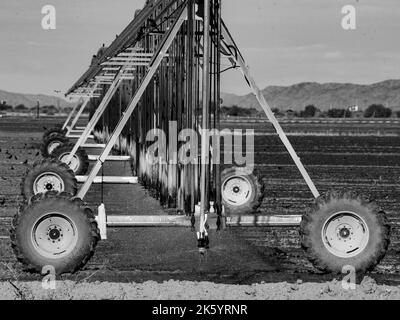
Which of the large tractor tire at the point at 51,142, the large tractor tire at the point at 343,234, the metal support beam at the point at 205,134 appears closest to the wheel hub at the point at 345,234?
the large tractor tire at the point at 343,234

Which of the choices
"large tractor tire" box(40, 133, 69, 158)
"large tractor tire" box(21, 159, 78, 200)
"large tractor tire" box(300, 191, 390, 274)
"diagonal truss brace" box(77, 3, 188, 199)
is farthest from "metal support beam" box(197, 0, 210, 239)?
"large tractor tire" box(40, 133, 69, 158)

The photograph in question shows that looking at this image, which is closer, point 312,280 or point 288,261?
point 312,280

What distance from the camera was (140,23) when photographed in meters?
11.6

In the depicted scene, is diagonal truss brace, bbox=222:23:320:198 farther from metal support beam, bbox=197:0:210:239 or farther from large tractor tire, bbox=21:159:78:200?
large tractor tire, bbox=21:159:78:200

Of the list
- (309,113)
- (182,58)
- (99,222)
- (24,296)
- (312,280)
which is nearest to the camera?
(24,296)

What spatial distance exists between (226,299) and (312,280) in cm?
163

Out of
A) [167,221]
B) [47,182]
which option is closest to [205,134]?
[167,221]

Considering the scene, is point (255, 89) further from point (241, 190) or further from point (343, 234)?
point (241, 190)

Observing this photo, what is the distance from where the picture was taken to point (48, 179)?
697 inches

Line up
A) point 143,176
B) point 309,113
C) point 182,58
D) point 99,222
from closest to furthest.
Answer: point 99,222, point 182,58, point 143,176, point 309,113

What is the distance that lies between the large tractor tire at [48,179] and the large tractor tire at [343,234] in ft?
25.6

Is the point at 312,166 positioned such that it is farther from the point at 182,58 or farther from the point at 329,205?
the point at 329,205
